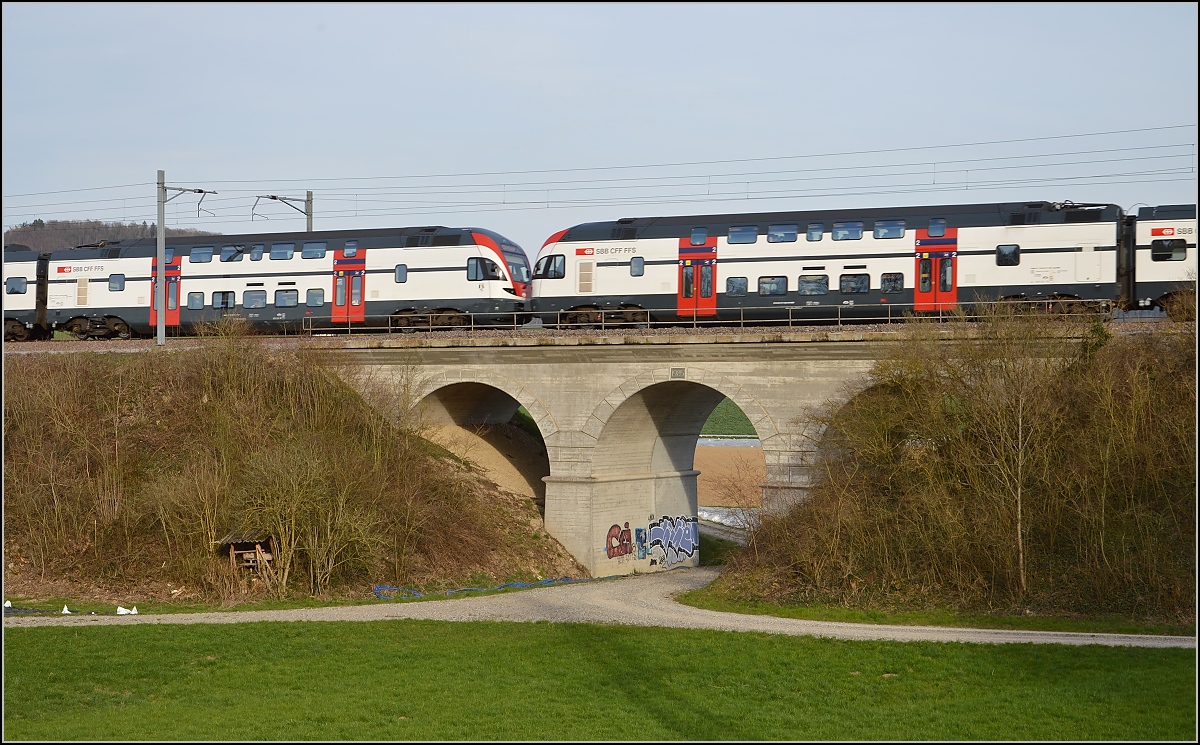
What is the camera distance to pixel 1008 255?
34.8 metres

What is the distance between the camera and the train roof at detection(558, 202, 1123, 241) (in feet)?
113

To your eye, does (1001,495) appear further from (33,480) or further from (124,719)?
(33,480)

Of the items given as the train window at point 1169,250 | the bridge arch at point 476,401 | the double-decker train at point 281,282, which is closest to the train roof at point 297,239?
the double-decker train at point 281,282

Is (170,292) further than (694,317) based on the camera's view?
Yes

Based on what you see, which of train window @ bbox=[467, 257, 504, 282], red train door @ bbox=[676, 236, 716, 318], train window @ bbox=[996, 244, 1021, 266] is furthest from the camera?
train window @ bbox=[467, 257, 504, 282]

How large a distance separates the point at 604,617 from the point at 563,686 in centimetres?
719

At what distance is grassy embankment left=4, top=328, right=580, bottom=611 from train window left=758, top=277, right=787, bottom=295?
1108cm

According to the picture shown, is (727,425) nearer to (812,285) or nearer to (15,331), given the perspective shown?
(15,331)

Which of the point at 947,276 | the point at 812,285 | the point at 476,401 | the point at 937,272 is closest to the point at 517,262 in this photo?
the point at 476,401

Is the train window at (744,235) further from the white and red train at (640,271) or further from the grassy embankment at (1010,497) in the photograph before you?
the grassy embankment at (1010,497)

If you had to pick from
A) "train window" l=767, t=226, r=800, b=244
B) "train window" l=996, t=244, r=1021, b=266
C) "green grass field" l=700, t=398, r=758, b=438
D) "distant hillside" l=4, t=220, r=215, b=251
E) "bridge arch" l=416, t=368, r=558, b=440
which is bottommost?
"green grass field" l=700, t=398, r=758, b=438

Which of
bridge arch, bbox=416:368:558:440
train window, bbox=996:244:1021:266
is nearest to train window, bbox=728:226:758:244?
train window, bbox=996:244:1021:266

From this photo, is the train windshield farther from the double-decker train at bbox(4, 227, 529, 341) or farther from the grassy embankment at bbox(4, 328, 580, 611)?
the grassy embankment at bbox(4, 328, 580, 611)

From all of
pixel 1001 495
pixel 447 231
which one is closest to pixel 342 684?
pixel 1001 495
